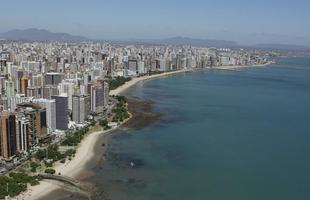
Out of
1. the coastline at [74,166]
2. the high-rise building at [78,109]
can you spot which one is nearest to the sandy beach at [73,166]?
the coastline at [74,166]

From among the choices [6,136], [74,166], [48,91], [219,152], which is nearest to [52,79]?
[48,91]

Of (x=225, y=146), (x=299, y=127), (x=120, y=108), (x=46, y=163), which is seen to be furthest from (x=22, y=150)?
(x=299, y=127)

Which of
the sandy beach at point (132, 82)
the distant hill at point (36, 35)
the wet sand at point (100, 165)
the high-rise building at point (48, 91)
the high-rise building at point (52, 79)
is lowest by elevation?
the wet sand at point (100, 165)

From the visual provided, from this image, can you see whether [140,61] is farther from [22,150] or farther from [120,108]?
[22,150]

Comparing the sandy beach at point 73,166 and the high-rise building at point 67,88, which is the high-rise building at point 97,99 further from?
the sandy beach at point 73,166

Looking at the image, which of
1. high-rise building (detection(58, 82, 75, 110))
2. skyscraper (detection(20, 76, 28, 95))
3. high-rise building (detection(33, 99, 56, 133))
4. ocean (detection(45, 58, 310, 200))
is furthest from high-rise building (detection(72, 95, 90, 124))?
skyscraper (detection(20, 76, 28, 95))

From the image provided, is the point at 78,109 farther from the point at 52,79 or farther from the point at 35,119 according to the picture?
the point at 52,79

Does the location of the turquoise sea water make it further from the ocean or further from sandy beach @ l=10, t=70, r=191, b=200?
sandy beach @ l=10, t=70, r=191, b=200
